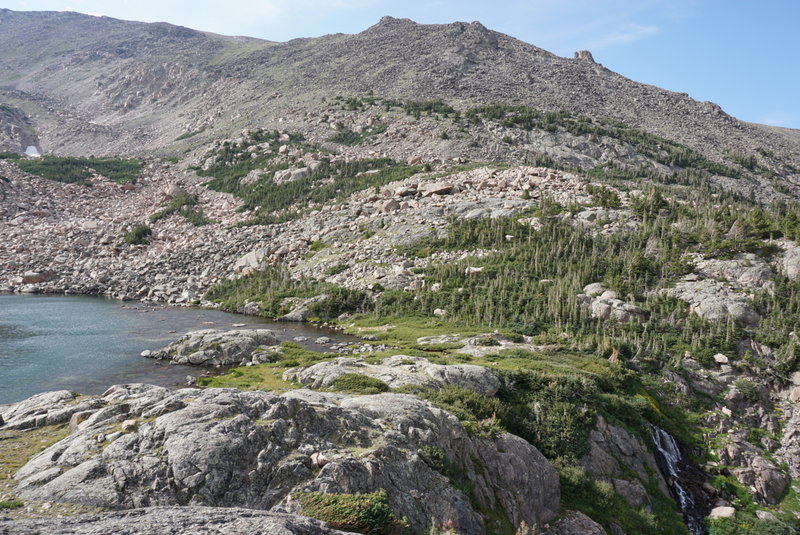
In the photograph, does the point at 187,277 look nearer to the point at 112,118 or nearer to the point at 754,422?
the point at 754,422

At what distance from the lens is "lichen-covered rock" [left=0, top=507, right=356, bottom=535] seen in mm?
7526

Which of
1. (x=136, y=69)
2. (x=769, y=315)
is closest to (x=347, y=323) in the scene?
(x=769, y=315)

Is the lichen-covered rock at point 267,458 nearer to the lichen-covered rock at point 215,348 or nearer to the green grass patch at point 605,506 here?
the green grass patch at point 605,506

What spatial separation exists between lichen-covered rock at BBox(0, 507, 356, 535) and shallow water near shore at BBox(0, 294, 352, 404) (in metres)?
20.4

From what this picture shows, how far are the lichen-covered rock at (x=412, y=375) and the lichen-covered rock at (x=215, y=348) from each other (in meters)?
9.07

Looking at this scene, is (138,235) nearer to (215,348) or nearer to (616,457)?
(215,348)

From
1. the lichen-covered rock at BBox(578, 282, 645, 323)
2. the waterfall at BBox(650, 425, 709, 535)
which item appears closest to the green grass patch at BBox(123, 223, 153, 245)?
the lichen-covered rock at BBox(578, 282, 645, 323)

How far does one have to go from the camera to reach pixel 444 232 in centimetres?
5809

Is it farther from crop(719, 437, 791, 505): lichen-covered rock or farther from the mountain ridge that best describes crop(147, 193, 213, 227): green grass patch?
crop(719, 437, 791, 505): lichen-covered rock

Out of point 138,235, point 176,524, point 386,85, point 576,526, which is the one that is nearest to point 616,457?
point 576,526

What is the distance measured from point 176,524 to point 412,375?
633 inches

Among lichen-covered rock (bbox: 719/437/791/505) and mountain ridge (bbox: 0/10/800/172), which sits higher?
mountain ridge (bbox: 0/10/800/172)

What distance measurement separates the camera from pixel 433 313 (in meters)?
46.2

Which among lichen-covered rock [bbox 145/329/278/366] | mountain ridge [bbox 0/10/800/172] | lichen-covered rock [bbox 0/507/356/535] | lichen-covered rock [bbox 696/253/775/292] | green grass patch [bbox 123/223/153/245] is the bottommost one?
lichen-covered rock [bbox 145/329/278/366]
